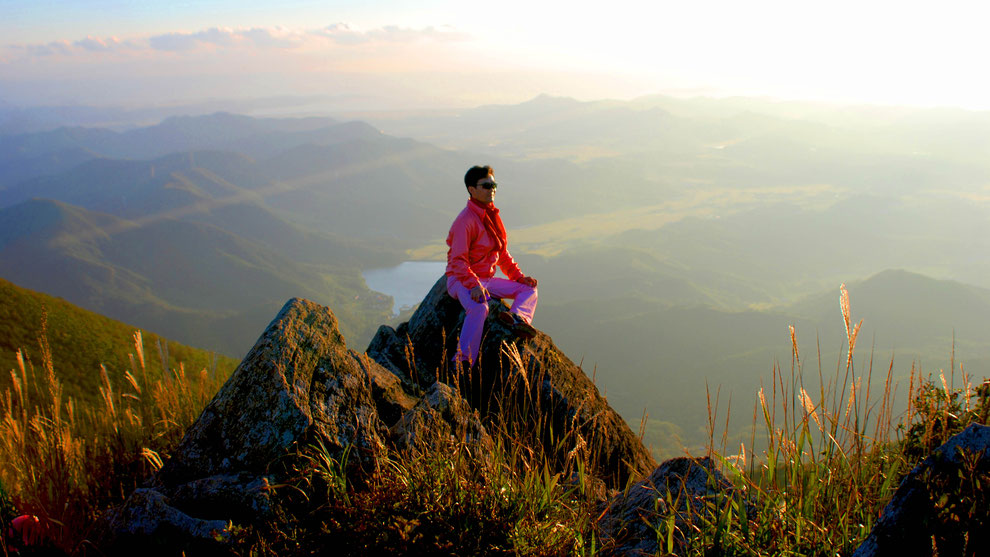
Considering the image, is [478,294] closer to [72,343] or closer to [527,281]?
[527,281]

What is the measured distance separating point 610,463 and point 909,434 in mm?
3317

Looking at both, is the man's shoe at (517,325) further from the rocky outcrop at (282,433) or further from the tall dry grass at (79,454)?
the tall dry grass at (79,454)

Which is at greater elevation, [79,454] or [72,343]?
[79,454]

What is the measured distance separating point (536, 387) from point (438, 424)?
230cm

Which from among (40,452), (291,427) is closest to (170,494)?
(291,427)

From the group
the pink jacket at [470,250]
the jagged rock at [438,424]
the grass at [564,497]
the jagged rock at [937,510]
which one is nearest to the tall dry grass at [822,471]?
the grass at [564,497]

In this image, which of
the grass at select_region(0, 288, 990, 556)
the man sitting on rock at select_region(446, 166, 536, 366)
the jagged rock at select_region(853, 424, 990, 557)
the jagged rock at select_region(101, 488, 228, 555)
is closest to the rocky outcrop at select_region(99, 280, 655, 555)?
the jagged rock at select_region(101, 488, 228, 555)

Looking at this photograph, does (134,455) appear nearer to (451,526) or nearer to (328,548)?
(328,548)

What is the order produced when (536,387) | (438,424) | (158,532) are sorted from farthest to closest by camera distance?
(536,387) < (438,424) < (158,532)

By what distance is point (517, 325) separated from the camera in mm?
7289

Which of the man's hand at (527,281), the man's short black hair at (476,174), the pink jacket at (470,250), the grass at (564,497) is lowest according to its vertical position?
the grass at (564,497)

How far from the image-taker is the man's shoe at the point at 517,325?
23.4 feet

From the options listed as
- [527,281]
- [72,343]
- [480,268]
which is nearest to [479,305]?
[480,268]

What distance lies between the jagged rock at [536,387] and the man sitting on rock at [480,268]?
0.21 m
